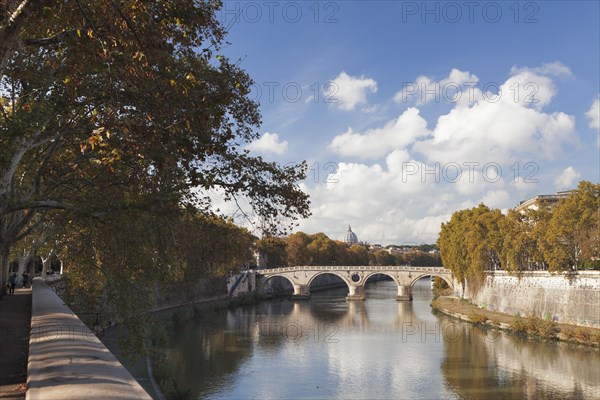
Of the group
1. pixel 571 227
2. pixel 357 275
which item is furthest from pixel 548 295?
pixel 357 275

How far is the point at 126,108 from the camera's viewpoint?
7.51 meters

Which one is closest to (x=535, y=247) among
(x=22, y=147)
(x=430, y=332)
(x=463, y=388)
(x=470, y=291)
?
(x=430, y=332)

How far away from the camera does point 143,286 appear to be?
36.5 feet

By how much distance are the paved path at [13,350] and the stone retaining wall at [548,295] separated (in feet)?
89.6

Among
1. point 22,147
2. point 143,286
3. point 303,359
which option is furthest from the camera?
point 303,359

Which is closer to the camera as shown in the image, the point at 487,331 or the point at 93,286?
the point at 93,286

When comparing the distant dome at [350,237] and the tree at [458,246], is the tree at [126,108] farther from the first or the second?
the distant dome at [350,237]

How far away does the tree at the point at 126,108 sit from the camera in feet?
18.9

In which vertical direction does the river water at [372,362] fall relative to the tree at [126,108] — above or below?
below

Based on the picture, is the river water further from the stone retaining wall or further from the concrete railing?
the concrete railing

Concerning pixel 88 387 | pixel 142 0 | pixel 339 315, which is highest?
pixel 142 0

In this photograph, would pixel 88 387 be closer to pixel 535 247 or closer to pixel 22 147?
pixel 22 147

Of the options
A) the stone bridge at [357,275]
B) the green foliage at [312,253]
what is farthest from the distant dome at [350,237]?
the stone bridge at [357,275]

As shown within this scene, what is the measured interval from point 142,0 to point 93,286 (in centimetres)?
1008
